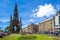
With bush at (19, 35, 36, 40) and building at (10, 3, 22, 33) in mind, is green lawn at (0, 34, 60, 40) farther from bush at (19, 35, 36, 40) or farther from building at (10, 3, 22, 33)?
building at (10, 3, 22, 33)

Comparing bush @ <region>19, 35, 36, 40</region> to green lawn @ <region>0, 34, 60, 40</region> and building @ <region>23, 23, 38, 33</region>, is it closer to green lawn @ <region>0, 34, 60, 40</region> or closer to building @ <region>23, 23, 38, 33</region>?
green lawn @ <region>0, 34, 60, 40</region>

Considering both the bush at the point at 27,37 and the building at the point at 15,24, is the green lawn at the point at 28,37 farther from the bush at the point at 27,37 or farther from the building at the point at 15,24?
the building at the point at 15,24

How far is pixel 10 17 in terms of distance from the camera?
19.0 ft

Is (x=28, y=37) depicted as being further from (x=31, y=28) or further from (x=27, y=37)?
(x=31, y=28)

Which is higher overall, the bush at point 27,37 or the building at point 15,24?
the building at point 15,24

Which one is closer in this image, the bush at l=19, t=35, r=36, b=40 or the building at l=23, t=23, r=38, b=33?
the bush at l=19, t=35, r=36, b=40

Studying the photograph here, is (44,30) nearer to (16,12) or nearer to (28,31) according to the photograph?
(28,31)

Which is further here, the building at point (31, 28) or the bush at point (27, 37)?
the building at point (31, 28)

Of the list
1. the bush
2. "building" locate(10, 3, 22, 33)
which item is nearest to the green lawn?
the bush

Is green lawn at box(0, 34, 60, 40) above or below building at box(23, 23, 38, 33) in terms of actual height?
below

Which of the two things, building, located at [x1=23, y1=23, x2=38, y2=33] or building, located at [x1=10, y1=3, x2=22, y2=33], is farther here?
building, located at [x1=23, y1=23, x2=38, y2=33]

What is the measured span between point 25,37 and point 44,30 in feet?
3.31

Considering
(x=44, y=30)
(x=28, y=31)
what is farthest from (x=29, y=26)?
(x=44, y=30)

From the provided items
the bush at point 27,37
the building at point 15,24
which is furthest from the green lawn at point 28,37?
the building at point 15,24
